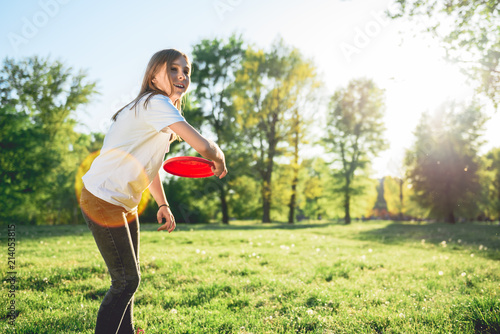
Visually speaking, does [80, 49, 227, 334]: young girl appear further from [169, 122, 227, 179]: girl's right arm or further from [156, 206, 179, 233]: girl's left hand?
[156, 206, 179, 233]: girl's left hand

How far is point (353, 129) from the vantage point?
3500cm

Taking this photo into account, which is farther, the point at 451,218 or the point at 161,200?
the point at 451,218

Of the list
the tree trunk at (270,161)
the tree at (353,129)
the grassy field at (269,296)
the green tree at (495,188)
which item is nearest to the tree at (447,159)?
the tree at (353,129)

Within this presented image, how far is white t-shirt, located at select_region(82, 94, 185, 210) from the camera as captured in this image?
223 cm

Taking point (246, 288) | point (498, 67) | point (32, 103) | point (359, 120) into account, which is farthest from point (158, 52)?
point (359, 120)

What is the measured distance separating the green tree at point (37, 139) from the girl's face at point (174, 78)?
73.0 feet

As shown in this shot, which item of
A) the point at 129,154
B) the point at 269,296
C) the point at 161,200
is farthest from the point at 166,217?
the point at 269,296

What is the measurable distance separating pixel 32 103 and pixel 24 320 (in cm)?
2760

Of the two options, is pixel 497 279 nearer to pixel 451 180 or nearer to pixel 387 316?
pixel 387 316

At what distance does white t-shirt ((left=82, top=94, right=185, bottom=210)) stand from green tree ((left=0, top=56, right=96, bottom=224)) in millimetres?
22157

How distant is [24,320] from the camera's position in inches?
140

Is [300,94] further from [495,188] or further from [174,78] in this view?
[495,188]

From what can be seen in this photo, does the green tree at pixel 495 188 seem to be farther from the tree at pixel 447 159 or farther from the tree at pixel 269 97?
the tree at pixel 269 97

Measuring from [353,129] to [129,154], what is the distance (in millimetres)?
35304
